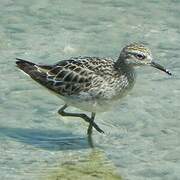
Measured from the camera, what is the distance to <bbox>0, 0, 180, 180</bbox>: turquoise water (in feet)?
37.0

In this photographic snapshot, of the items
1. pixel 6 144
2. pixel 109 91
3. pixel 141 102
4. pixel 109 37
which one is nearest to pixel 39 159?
pixel 6 144

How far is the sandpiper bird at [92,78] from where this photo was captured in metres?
11.9

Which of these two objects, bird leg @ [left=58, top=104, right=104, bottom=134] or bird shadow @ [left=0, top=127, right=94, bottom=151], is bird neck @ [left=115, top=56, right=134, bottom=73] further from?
bird shadow @ [left=0, top=127, right=94, bottom=151]

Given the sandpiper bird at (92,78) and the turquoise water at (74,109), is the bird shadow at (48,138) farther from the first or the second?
the sandpiper bird at (92,78)

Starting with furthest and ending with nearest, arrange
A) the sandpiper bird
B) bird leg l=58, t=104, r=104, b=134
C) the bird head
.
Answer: bird leg l=58, t=104, r=104, b=134 < the bird head < the sandpiper bird

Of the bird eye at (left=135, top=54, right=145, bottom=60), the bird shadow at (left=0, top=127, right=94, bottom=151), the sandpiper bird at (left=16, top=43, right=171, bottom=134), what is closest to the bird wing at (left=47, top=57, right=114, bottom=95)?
the sandpiper bird at (left=16, top=43, right=171, bottom=134)

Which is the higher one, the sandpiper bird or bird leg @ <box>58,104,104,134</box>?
the sandpiper bird

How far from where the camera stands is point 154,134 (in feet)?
40.1

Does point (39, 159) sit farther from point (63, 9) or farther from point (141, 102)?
point (63, 9)

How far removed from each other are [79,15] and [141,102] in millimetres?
4021

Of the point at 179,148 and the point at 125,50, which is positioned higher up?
the point at 125,50

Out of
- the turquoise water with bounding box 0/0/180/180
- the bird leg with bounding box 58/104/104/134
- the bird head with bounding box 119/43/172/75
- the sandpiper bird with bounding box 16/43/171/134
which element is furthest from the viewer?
the bird leg with bounding box 58/104/104/134

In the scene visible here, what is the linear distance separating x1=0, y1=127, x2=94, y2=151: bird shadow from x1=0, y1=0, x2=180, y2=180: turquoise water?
1 cm

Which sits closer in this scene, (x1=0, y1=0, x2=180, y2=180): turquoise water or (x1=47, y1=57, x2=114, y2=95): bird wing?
(x1=0, y1=0, x2=180, y2=180): turquoise water
